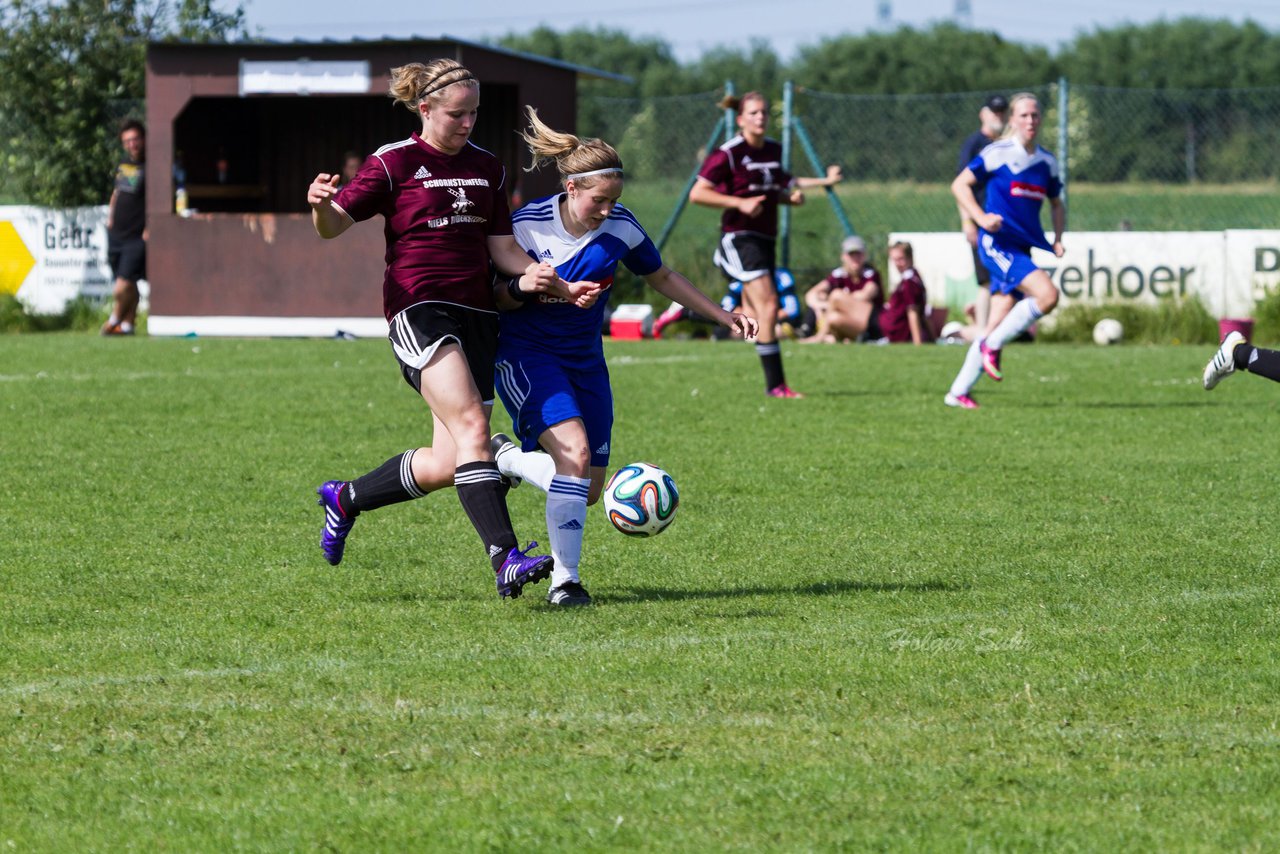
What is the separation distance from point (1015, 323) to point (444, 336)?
721cm

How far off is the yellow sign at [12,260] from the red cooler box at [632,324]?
7933 mm

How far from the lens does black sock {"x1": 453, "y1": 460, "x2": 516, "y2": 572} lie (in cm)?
592

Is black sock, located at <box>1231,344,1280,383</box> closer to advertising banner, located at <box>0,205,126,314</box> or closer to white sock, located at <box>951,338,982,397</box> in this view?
white sock, located at <box>951,338,982,397</box>

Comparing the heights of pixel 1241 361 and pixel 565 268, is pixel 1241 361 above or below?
below

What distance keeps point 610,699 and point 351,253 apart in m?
17.1

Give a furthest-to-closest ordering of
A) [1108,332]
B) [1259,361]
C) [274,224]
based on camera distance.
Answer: [274,224] → [1108,332] → [1259,361]

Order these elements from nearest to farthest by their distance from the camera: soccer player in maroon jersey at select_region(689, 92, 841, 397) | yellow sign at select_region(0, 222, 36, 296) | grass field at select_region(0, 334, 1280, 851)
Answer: grass field at select_region(0, 334, 1280, 851), soccer player in maroon jersey at select_region(689, 92, 841, 397), yellow sign at select_region(0, 222, 36, 296)

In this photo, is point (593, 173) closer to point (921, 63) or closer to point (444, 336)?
point (444, 336)

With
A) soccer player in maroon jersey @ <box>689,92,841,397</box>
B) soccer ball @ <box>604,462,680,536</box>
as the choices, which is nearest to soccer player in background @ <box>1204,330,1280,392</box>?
soccer ball @ <box>604,462,680,536</box>

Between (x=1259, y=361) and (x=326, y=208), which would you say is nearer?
(x=326, y=208)

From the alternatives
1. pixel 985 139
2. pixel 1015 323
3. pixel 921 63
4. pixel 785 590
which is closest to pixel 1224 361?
pixel 785 590

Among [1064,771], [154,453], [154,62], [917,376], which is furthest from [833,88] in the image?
[1064,771]

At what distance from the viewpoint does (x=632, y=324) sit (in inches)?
790

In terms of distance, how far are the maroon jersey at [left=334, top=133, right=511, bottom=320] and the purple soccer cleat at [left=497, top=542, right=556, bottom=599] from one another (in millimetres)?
896
